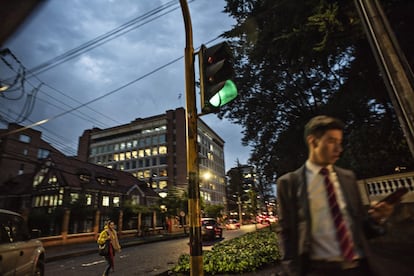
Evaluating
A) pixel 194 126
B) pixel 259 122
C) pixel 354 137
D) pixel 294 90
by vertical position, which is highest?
pixel 294 90

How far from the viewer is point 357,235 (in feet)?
5.55

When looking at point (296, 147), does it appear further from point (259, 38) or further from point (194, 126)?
point (194, 126)

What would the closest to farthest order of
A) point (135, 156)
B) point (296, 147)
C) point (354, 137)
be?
point (354, 137)
point (296, 147)
point (135, 156)

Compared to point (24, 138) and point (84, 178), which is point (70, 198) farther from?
point (24, 138)

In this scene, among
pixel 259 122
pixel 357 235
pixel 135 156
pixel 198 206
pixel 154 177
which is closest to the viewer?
pixel 357 235

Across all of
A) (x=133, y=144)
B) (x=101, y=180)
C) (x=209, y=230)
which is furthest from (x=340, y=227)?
(x=133, y=144)

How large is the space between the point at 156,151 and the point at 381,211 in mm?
68298

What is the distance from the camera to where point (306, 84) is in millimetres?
17906

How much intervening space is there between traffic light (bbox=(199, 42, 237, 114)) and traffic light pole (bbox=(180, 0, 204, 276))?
0.21 metres

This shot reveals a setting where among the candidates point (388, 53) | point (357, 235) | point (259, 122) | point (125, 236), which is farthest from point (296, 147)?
point (125, 236)

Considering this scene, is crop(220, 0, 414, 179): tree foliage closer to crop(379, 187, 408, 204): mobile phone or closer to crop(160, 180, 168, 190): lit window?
crop(379, 187, 408, 204): mobile phone

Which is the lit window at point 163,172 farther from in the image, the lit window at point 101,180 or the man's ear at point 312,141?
the man's ear at point 312,141

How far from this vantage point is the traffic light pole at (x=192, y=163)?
2.88 metres

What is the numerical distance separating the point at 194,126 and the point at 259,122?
16663 mm
